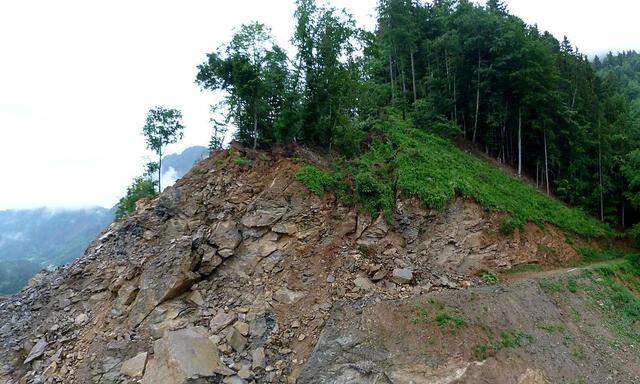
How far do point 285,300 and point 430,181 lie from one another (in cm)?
959

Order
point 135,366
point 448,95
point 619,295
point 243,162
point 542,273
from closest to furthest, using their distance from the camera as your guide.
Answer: point 135,366
point 619,295
point 542,273
point 243,162
point 448,95

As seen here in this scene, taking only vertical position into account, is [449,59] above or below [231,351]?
above

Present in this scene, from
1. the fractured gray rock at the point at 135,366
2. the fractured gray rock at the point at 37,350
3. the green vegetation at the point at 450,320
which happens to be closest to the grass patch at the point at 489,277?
the green vegetation at the point at 450,320

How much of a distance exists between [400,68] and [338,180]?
20.2 m

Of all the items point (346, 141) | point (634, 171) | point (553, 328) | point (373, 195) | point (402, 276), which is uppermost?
point (346, 141)

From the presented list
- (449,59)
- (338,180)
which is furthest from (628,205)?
(338,180)

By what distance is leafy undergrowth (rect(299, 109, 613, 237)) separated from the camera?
17.7m

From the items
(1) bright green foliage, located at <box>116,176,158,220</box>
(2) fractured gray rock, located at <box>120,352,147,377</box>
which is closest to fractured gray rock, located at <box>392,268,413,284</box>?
(2) fractured gray rock, located at <box>120,352,147,377</box>

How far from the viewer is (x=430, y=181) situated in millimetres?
18828

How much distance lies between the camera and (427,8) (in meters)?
35.1

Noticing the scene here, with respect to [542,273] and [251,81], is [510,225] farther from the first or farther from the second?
[251,81]

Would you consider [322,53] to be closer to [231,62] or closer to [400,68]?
[231,62]

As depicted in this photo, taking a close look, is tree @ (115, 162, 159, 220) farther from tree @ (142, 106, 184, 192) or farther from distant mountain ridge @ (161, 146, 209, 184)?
distant mountain ridge @ (161, 146, 209, 184)

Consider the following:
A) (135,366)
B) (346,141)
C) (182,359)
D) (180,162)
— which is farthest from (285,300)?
(180,162)
